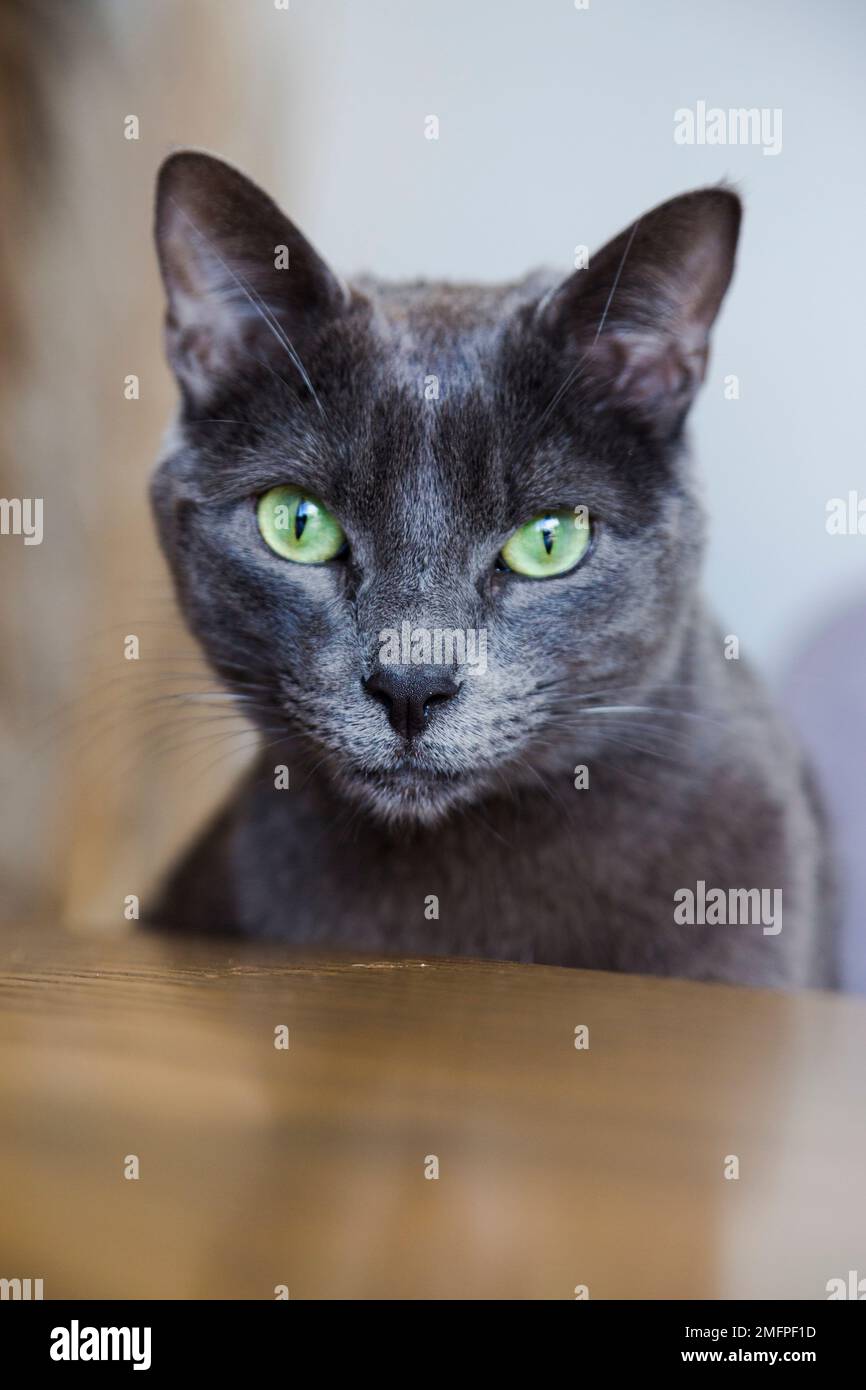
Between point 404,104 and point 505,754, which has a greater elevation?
point 404,104

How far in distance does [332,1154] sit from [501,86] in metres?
1.41

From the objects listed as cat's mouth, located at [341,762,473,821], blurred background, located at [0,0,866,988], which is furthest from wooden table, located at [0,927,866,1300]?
blurred background, located at [0,0,866,988]

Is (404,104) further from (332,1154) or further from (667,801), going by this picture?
(332,1154)

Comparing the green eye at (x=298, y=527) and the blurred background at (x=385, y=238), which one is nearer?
the green eye at (x=298, y=527)

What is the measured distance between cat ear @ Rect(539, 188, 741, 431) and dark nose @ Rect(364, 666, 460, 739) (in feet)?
1.04

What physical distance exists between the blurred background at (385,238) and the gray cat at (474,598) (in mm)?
290

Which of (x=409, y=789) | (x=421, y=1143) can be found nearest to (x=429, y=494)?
(x=409, y=789)

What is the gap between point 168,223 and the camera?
0.96 metres

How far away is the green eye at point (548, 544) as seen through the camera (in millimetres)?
898

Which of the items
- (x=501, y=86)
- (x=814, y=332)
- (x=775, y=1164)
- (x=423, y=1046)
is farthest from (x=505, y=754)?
(x=501, y=86)

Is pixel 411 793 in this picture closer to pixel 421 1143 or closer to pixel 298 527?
pixel 298 527

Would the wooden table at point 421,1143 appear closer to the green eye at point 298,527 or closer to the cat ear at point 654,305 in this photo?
the green eye at point 298,527

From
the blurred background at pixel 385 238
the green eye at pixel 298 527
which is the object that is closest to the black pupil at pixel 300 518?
the green eye at pixel 298 527

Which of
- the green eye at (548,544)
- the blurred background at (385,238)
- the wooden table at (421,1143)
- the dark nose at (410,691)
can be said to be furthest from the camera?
the blurred background at (385,238)
